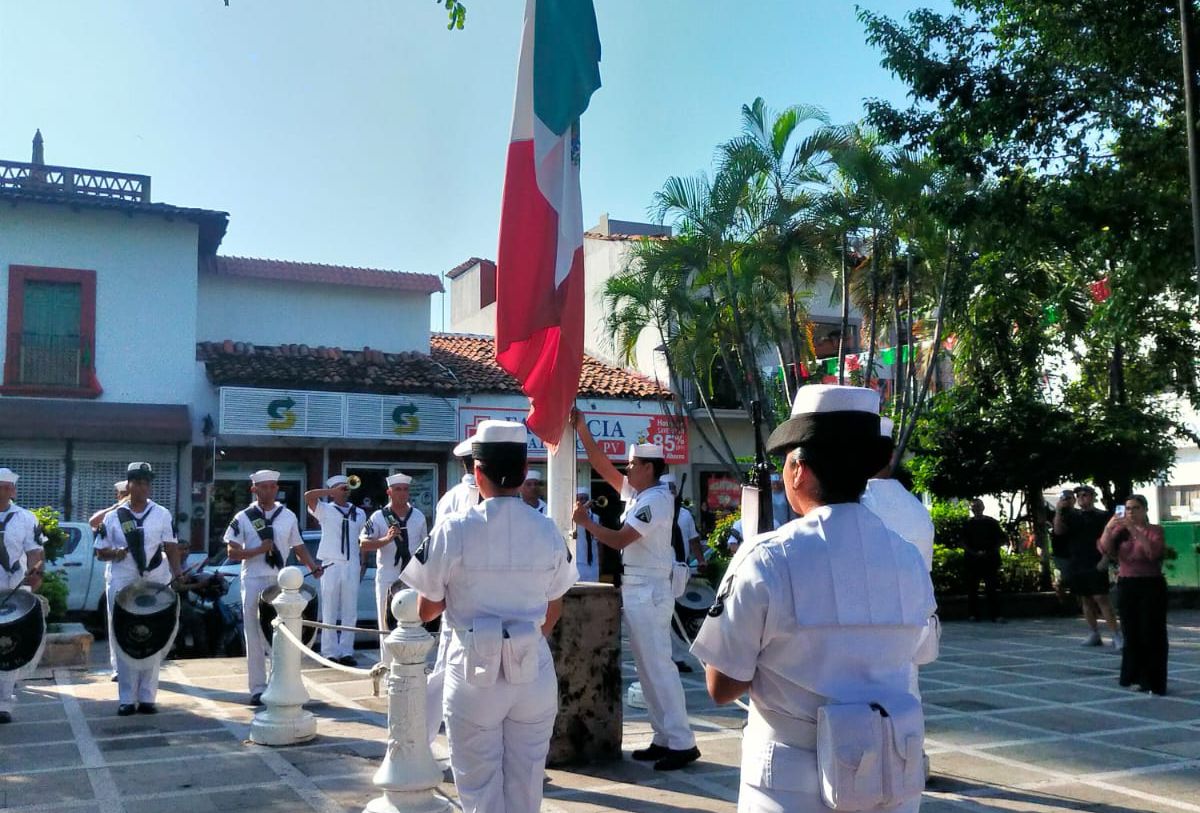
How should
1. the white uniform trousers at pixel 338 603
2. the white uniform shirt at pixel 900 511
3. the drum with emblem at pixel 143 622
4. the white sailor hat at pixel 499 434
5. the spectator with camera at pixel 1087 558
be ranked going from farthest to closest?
1. the spectator with camera at pixel 1087 558
2. the white uniform trousers at pixel 338 603
3. the drum with emblem at pixel 143 622
4. the white uniform shirt at pixel 900 511
5. the white sailor hat at pixel 499 434

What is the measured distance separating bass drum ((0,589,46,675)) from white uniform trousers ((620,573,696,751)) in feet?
15.0

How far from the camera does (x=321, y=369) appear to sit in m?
23.2

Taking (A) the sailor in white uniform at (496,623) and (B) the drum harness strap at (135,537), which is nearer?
(A) the sailor in white uniform at (496,623)

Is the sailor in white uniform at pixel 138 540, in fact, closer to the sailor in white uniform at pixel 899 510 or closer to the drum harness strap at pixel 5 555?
the drum harness strap at pixel 5 555

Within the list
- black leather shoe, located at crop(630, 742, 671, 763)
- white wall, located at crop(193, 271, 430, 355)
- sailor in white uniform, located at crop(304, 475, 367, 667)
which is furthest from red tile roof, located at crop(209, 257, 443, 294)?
black leather shoe, located at crop(630, 742, 671, 763)

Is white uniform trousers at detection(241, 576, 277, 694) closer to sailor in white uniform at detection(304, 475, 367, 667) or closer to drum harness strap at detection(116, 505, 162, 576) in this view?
drum harness strap at detection(116, 505, 162, 576)

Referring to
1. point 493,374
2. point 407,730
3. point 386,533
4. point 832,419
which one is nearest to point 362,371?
point 493,374

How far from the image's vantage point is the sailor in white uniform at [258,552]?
905cm

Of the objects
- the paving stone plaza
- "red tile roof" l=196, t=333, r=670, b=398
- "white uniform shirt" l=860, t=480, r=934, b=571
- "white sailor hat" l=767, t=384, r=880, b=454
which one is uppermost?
"red tile roof" l=196, t=333, r=670, b=398

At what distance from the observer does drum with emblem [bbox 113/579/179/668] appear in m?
8.54

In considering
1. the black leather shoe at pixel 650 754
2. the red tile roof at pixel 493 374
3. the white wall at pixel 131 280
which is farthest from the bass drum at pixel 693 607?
the white wall at pixel 131 280

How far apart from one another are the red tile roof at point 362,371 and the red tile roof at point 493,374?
0.02 m

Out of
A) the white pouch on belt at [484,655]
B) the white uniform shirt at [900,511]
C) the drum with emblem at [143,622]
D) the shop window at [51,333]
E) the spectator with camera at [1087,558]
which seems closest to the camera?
the white pouch on belt at [484,655]

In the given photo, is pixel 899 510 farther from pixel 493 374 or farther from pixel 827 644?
pixel 493 374
